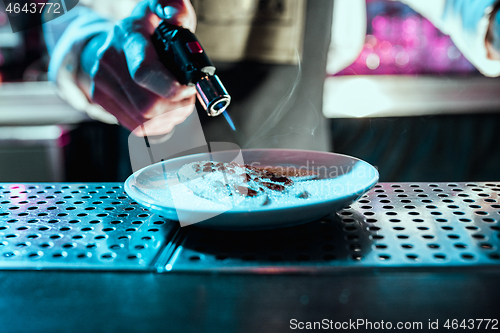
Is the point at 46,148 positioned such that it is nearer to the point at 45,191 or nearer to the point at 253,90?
the point at 253,90

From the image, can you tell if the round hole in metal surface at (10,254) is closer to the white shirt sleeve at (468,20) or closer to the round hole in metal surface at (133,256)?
the round hole in metal surface at (133,256)

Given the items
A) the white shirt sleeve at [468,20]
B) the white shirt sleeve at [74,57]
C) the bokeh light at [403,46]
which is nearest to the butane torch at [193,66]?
the white shirt sleeve at [74,57]

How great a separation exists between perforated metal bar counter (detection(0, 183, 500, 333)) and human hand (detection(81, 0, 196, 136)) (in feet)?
1.43

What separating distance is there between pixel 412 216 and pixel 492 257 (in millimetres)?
168

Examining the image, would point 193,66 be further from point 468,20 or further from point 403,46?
point 403,46

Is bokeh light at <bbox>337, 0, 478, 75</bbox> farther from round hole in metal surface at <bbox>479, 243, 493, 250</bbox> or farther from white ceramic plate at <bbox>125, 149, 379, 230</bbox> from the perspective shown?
round hole in metal surface at <bbox>479, 243, 493, 250</bbox>

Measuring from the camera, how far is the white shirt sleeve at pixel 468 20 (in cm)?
144

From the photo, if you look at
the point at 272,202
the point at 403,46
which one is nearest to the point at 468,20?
the point at 403,46

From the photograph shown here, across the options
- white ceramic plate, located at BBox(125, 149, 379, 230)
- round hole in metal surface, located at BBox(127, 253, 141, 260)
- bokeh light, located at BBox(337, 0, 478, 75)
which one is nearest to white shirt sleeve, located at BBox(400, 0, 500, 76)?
bokeh light, located at BBox(337, 0, 478, 75)


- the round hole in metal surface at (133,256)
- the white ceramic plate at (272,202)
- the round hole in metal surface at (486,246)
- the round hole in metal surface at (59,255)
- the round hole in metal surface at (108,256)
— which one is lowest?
the round hole in metal surface at (486,246)

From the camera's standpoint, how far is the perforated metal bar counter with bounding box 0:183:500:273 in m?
0.52

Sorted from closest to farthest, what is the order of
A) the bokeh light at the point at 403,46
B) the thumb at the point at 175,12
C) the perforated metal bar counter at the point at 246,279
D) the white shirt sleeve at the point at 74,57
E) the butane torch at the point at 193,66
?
the perforated metal bar counter at the point at 246,279, the butane torch at the point at 193,66, the thumb at the point at 175,12, the white shirt sleeve at the point at 74,57, the bokeh light at the point at 403,46

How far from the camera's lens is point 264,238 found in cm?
61

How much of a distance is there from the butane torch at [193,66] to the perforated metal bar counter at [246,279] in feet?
0.92
